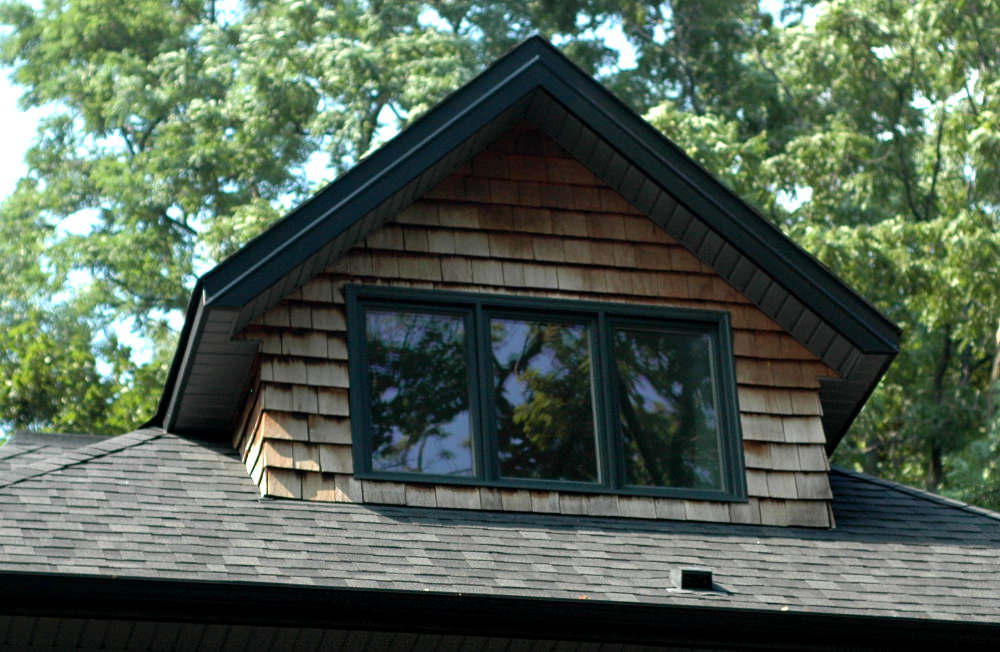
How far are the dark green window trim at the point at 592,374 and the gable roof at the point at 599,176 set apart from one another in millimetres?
419

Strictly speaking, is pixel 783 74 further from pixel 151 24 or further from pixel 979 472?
pixel 151 24

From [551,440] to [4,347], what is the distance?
671 inches

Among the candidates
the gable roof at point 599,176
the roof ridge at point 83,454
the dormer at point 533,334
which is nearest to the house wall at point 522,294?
the dormer at point 533,334

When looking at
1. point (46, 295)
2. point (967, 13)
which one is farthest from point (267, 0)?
point (967, 13)

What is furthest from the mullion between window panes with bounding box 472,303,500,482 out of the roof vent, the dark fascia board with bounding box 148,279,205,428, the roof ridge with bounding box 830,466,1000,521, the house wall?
the roof ridge with bounding box 830,466,1000,521

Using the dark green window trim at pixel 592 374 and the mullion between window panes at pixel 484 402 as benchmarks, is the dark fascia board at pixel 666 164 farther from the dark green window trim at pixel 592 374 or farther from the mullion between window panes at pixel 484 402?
the mullion between window panes at pixel 484 402

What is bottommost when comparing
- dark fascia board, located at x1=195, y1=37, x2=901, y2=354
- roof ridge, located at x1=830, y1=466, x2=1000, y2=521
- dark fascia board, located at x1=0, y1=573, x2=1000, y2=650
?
dark fascia board, located at x1=0, y1=573, x2=1000, y2=650

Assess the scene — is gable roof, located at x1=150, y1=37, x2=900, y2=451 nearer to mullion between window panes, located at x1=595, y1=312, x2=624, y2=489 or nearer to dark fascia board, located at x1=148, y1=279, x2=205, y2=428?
dark fascia board, located at x1=148, y1=279, x2=205, y2=428

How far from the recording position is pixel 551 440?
33.3 ft

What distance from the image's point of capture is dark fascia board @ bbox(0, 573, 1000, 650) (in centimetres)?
790

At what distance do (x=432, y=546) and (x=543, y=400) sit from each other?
1525mm

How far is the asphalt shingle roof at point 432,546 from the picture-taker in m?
8.47

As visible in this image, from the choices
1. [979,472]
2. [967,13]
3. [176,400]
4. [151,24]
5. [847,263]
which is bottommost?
[979,472]

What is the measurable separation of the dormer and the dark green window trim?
14 millimetres
